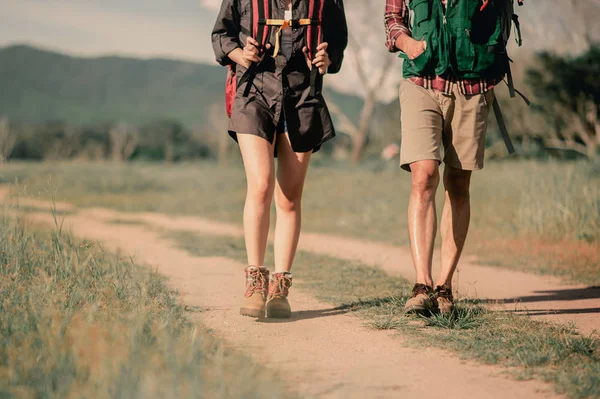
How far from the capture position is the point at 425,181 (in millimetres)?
4613

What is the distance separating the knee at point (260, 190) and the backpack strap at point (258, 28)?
0.53 metres

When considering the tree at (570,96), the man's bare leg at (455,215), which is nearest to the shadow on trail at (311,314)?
the man's bare leg at (455,215)

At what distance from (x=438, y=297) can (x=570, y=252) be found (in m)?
4.00

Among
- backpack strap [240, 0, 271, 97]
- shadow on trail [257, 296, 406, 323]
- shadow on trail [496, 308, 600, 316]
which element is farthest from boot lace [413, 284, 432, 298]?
backpack strap [240, 0, 271, 97]

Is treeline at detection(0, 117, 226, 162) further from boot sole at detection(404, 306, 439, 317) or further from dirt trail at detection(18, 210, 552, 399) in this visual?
boot sole at detection(404, 306, 439, 317)

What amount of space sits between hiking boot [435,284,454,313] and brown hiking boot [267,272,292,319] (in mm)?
864

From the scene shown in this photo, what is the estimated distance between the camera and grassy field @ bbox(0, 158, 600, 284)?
8.17 meters

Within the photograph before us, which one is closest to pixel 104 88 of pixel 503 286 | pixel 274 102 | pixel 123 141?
pixel 123 141

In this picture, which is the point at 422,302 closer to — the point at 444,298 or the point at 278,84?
the point at 444,298

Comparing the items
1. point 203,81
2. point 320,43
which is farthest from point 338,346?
point 203,81

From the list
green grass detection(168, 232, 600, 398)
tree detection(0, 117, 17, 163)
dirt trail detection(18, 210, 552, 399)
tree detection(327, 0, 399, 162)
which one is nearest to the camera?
dirt trail detection(18, 210, 552, 399)

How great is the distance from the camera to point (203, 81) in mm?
159625

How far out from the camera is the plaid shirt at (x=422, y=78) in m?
4.70

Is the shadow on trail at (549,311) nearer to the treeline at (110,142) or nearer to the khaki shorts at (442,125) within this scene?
the khaki shorts at (442,125)
